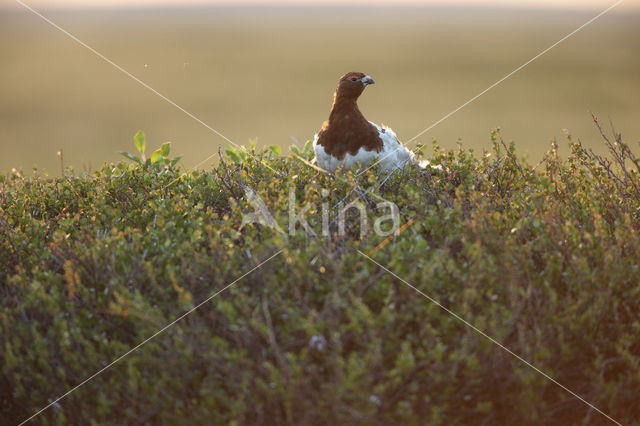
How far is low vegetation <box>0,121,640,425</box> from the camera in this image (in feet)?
7.88

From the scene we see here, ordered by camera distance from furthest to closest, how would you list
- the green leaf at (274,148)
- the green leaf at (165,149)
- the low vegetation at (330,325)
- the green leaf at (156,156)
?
the green leaf at (274,148), the green leaf at (165,149), the green leaf at (156,156), the low vegetation at (330,325)

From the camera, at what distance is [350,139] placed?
15.7 ft

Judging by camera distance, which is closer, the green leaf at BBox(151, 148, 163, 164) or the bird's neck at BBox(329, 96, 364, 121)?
the bird's neck at BBox(329, 96, 364, 121)

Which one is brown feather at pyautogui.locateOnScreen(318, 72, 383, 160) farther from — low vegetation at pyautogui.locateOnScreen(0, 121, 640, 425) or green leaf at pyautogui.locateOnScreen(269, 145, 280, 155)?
low vegetation at pyautogui.locateOnScreen(0, 121, 640, 425)

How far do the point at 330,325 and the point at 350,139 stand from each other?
254 cm

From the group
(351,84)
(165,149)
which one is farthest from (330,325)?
(165,149)

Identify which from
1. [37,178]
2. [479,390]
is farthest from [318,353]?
[37,178]

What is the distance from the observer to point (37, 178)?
195 inches

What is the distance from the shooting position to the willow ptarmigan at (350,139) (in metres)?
4.77

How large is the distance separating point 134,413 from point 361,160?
295cm

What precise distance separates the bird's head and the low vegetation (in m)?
1.73
